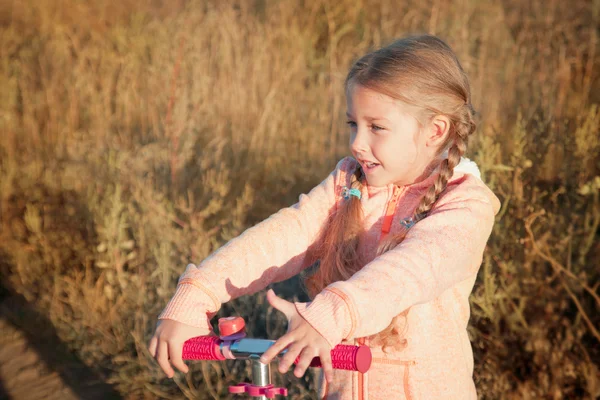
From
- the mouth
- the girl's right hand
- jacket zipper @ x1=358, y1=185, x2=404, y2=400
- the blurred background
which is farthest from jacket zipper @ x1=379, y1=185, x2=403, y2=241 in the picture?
the blurred background

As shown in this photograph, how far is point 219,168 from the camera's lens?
4875 mm

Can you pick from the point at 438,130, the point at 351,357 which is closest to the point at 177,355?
the point at 351,357

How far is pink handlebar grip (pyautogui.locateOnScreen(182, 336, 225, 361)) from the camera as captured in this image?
165cm

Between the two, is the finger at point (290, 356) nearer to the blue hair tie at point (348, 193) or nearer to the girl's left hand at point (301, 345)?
the girl's left hand at point (301, 345)

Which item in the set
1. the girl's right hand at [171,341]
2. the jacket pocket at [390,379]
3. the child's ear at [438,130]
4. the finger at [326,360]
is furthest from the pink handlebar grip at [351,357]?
the child's ear at [438,130]

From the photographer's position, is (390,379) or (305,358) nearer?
(305,358)

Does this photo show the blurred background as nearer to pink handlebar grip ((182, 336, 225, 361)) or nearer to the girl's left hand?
pink handlebar grip ((182, 336, 225, 361))

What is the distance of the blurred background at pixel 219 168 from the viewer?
3412 mm

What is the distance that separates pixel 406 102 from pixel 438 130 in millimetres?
158

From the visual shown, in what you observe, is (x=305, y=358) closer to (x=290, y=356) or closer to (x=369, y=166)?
(x=290, y=356)

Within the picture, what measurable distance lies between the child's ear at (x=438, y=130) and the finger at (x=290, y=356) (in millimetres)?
840

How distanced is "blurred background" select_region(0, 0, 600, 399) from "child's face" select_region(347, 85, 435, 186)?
109 centimetres

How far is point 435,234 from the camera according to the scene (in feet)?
6.11

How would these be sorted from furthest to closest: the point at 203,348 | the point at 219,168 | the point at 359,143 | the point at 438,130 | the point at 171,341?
the point at 219,168, the point at 438,130, the point at 359,143, the point at 171,341, the point at 203,348
